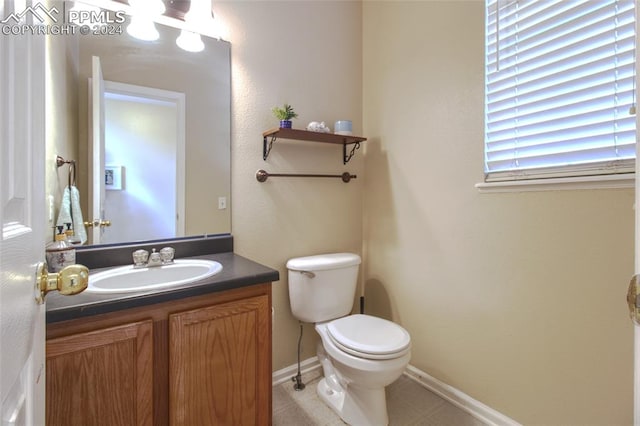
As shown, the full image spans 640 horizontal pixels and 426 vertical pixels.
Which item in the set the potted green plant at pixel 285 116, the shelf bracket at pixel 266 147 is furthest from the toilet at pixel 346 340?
the potted green plant at pixel 285 116

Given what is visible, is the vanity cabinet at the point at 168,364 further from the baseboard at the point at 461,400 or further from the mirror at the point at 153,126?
the baseboard at the point at 461,400

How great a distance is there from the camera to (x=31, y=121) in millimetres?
531

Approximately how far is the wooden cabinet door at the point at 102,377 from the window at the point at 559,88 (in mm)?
1652

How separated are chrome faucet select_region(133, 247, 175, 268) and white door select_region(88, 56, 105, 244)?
7.7 inches

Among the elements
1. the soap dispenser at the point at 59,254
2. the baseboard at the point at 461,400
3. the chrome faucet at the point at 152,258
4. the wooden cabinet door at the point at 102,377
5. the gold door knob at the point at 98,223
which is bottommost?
the baseboard at the point at 461,400

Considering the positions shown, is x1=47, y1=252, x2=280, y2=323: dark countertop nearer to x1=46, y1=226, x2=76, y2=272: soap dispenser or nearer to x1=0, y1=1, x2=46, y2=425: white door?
x1=46, y1=226, x2=76, y2=272: soap dispenser

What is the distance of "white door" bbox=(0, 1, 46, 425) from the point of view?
15.4 inches

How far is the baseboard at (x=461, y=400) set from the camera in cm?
150

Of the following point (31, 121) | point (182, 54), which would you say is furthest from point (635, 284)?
point (182, 54)

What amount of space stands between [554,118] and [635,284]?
1.10 metres

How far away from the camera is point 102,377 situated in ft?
3.17

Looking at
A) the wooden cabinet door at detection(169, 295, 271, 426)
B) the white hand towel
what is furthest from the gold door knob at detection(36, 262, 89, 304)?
the white hand towel

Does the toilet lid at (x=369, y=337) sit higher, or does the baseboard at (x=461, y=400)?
the toilet lid at (x=369, y=337)

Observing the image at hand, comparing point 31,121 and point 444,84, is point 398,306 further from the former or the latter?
point 31,121
